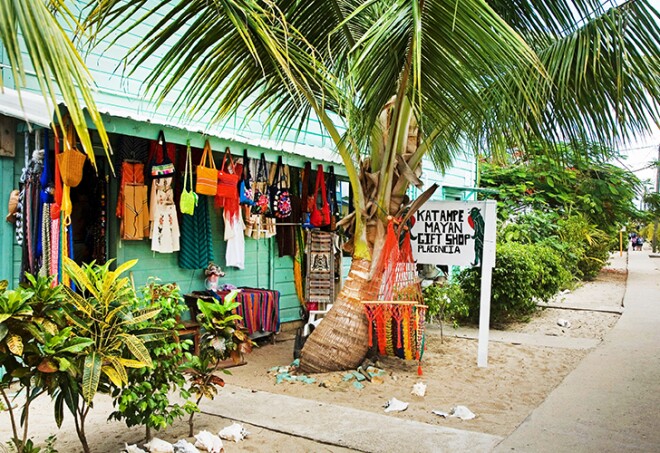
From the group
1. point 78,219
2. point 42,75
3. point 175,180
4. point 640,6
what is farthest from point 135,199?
point 640,6

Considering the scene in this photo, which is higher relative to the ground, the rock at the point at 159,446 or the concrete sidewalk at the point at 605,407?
the rock at the point at 159,446

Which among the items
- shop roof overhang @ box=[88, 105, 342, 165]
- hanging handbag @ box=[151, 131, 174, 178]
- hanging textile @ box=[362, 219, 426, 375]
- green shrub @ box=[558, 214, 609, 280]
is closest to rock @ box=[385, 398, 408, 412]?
hanging textile @ box=[362, 219, 426, 375]

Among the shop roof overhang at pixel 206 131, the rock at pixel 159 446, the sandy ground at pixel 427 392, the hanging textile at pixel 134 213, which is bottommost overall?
the sandy ground at pixel 427 392

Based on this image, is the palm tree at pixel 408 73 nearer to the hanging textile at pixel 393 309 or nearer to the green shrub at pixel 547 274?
the hanging textile at pixel 393 309

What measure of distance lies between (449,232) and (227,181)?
2.61 meters

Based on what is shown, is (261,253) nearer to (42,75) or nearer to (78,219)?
(78,219)

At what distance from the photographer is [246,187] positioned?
687cm

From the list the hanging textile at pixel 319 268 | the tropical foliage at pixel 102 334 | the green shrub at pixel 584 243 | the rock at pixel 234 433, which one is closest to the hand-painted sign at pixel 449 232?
the hanging textile at pixel 319 268

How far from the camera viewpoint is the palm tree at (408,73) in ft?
11.7

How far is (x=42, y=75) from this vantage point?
1.73m

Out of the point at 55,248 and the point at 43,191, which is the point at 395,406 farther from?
the point at 43,191

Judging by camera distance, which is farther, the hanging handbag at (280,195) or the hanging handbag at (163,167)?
the hanging handbag at (280,195)

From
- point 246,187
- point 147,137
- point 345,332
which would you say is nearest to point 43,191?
point 147,137

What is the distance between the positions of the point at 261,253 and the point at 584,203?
11476 mm
